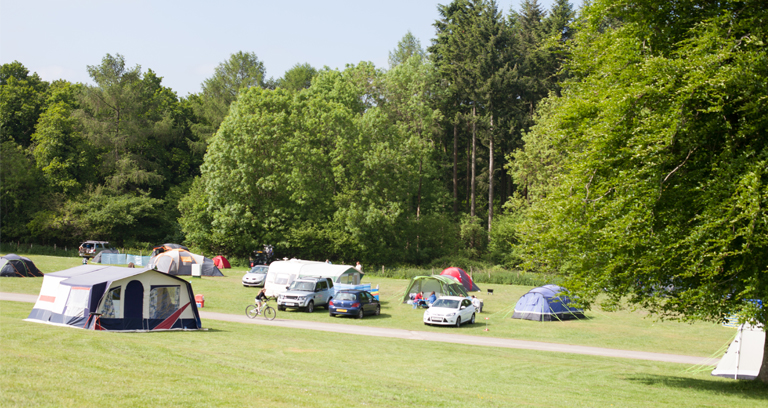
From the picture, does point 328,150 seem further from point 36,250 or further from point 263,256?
point 36,250

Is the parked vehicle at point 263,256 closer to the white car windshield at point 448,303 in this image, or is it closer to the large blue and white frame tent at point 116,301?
the white car windshield at point 448,303

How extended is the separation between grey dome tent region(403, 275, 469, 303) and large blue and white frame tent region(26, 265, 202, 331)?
51.9ft

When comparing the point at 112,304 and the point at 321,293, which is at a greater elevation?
the point at 321,293

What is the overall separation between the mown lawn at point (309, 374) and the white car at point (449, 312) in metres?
5.47

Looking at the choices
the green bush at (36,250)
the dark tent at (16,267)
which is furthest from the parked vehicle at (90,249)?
the dark tent at (16,267)

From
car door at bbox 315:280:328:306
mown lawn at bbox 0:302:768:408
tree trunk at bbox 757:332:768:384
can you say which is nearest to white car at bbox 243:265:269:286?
car door at bbox 315:280:328:306

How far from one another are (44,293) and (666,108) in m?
20.2

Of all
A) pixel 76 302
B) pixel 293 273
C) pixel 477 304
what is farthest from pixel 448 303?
pixel 76 302

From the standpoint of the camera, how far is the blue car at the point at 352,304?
88.7 feet

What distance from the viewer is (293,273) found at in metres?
32.0

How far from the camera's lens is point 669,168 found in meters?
13.6

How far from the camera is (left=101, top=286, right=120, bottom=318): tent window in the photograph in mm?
18344

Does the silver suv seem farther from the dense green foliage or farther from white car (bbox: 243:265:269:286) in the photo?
the dense green foliage

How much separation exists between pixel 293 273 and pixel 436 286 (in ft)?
27.8
